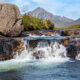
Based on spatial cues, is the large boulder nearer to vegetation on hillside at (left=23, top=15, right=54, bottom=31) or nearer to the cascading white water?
the cascading white water

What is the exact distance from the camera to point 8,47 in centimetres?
2364

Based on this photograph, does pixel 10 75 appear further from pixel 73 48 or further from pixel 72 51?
pixel 73 48

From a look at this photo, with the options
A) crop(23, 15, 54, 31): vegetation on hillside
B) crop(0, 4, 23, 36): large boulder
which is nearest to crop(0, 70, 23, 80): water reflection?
crop(0, 4, 23, 36): large boulder

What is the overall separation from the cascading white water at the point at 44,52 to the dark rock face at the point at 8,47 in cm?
61

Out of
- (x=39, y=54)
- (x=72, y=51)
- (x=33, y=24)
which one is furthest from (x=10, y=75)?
(x=33, y=24)

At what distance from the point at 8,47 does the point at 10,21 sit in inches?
271

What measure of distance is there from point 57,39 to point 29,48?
10.1 feet

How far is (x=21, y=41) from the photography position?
24.3 m

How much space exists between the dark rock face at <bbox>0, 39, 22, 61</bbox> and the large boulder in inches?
200

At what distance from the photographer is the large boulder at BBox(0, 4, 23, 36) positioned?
2896 centimetres

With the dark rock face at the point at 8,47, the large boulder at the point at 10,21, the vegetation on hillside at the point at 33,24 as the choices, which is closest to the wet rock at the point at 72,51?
the dark rock face at the point at 8,47

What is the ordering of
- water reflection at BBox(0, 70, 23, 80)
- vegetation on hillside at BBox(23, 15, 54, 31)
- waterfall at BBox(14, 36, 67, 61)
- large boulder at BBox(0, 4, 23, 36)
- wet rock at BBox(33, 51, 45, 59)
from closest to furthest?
water reflection at BBox(0, 70, 23, 80), wet rock at BBox(33, 51, 45, 59), waterfall at BBox(14, 36, 67, 61), large boulder at BBox(0, 4, 23, 36), vegetation on hillside at BBox(23, 15, 54, 31)

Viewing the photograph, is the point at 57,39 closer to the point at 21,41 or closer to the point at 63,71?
the point at 21,41

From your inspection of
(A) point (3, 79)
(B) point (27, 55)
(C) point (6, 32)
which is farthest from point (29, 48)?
(A) point (3, 79)
